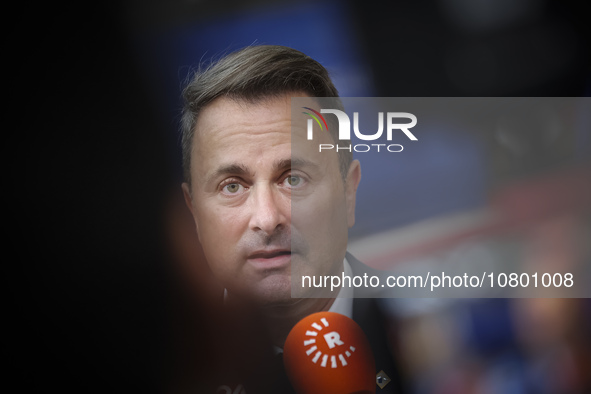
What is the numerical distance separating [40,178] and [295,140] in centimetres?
117

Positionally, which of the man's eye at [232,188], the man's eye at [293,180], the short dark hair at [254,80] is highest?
the short dark hair at [254,80]

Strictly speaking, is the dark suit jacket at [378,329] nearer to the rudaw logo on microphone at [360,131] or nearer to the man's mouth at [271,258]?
the man's mouth at [271,258]

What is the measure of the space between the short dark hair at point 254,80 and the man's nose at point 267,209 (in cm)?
30

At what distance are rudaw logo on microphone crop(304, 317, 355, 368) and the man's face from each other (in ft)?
0.62

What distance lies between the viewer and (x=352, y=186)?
79.7 inches

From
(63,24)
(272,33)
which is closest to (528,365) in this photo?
(272,33)

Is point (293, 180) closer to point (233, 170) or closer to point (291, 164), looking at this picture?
point (291, 164)

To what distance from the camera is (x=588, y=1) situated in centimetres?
207

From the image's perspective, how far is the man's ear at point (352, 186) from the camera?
2.01m

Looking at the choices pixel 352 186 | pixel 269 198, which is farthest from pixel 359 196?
pixel 269 198

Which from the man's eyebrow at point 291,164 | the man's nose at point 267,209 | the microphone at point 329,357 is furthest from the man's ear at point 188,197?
the microphone at point 329,357

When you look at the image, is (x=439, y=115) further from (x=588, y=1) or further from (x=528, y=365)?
(x=528, y=365)

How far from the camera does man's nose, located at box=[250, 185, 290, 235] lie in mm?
1959

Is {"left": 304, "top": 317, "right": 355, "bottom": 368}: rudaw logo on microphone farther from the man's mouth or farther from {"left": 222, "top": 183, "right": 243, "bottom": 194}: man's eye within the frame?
{"left": 222, "top": 183, "right": 243, "bottom": 194}: man's eye
